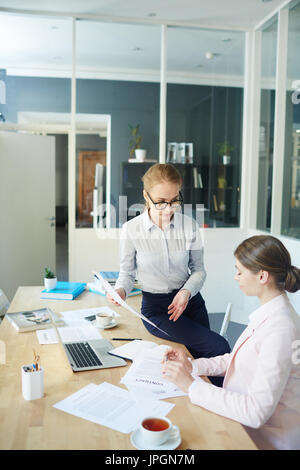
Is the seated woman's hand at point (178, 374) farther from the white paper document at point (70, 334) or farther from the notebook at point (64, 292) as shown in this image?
the notebook at point (64, 292)

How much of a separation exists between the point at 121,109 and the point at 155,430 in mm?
4136

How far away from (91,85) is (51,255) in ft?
7.07

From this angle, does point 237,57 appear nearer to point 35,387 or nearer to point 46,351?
point 46,351

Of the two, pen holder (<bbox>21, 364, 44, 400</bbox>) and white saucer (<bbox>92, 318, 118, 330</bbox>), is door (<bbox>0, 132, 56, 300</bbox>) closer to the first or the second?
white saucer (<bbox>92, 318, 118, 330</bbox>)

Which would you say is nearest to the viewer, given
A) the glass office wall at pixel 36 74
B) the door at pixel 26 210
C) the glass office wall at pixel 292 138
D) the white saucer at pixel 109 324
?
the white saucer at pixel 109 324

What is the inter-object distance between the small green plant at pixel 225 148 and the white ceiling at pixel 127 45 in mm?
677

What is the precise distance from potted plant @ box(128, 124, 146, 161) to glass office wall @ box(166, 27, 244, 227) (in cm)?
32

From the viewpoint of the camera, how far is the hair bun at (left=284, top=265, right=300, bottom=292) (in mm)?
1501

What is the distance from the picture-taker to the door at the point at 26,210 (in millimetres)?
5422

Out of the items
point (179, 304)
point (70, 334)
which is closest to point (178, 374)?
point (179, 304)

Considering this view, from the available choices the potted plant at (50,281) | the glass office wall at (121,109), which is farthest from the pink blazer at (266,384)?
the glass office wall at (121,109)

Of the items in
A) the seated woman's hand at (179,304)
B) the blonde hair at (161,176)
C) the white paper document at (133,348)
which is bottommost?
the white paper document at (133,348)

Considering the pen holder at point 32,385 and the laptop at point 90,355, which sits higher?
the pen holder at point 32,385

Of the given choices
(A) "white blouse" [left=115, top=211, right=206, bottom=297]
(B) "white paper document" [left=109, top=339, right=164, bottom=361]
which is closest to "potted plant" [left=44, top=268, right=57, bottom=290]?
(A) "white blouse" [left=115, top=211, right=206, bottom=297]
